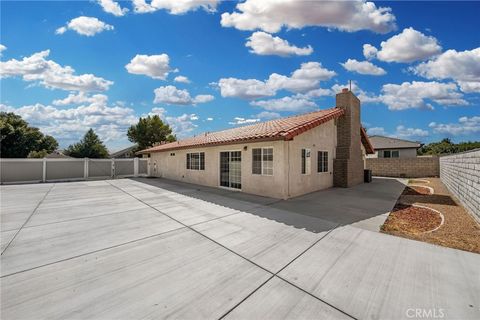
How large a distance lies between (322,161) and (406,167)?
12636 mm

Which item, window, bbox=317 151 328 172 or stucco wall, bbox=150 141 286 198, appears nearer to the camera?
stucco wall, bbox=150 141 286 198

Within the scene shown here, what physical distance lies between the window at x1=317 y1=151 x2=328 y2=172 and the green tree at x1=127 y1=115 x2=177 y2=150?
3372 cm

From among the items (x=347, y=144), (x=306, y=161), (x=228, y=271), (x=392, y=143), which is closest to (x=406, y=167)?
(x=392, y=143)

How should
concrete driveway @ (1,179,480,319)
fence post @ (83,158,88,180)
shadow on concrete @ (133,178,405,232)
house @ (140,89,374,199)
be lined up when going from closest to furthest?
1. concrete driveway @ (1,179,480,319)
2. shadow on concrete @ (133,178,405,232)
3. house @ (140,89,374,199)
4. fence post @ (83,158,88,180)

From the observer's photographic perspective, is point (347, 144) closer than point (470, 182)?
No

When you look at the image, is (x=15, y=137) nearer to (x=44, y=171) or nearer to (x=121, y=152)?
(x=44, y=171)

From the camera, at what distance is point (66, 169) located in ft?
66.1

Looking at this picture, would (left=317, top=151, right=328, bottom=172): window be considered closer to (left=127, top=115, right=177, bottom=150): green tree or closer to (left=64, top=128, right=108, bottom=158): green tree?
(left=127, top=115, right=177, bottom=150): green tree

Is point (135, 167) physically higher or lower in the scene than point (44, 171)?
higher

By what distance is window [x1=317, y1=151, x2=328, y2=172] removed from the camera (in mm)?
11840

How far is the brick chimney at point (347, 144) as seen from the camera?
1306 centimetres

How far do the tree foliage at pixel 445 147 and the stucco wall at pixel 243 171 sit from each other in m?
54.1

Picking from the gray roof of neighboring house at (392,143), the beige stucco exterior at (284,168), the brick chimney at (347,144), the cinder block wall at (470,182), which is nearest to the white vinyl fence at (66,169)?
the beige stucco exterior at (284,168)

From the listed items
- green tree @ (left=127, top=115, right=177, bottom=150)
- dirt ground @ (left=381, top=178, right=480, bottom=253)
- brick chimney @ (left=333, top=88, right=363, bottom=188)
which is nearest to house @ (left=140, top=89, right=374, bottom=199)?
brick chimney @ (left=333, top=88, right=363, bottom=188)
